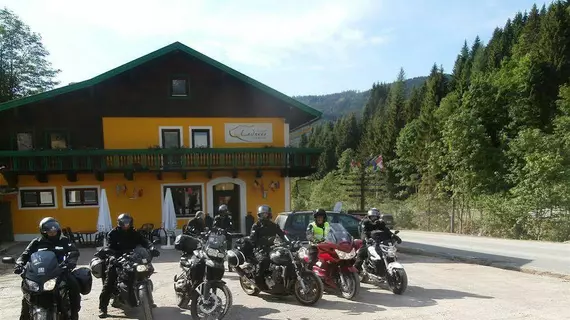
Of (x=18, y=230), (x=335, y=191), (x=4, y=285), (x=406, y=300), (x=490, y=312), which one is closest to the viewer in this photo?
(x=490, y=312)

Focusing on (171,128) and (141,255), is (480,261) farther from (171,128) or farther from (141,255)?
(171,128)

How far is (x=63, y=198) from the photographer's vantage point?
1956cm

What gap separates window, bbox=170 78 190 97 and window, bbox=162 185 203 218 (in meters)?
4.38

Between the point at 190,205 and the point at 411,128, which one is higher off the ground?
the point at 411,128

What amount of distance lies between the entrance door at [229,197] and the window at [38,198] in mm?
7092

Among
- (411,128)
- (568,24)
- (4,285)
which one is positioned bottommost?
(4,285)

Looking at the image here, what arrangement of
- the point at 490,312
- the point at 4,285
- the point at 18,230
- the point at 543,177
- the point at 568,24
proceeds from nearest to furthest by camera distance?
the point at 490,312
the point at 4,285
the point at 18,230
the point at 543,177
the point at 568,24

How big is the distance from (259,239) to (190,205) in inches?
493

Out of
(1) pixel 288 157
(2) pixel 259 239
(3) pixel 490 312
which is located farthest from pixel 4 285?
(1) pixel 288 157

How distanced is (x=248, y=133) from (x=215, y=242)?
1443 centimetres

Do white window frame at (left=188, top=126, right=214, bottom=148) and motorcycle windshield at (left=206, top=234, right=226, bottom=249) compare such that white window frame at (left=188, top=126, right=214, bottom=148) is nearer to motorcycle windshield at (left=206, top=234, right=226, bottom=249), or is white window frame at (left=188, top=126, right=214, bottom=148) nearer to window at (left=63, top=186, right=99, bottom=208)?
Answer: window at (left=63, top=186, right=99, bottom=208)

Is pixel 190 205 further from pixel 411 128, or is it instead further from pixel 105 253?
pixel 411 128

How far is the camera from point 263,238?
853 centimetres

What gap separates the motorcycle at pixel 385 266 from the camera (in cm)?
861
